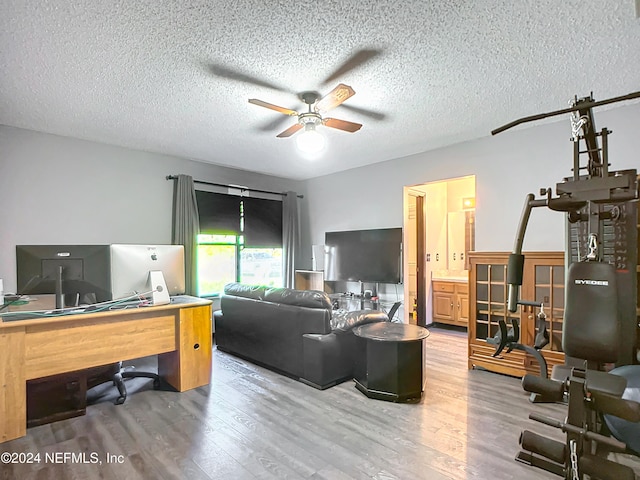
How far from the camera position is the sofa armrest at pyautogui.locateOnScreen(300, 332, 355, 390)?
3.06 metres

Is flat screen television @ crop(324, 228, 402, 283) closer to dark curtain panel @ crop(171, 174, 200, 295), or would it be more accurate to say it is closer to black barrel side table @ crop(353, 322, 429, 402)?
black barrel side table @ crop(353, 322, 429, 402)

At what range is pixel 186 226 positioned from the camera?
4789mm

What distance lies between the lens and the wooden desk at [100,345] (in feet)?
7.74

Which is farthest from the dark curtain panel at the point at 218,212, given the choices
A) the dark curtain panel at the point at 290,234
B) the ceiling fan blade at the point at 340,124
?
the ceiling fan blade at the point at 340,124

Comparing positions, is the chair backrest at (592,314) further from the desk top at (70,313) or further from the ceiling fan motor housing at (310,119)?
the desk top at (70,313)

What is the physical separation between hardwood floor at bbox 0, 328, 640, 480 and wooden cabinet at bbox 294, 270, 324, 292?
274cm

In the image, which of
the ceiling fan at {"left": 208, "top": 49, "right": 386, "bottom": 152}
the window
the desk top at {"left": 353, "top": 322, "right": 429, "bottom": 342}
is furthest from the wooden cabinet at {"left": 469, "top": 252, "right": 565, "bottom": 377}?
the window

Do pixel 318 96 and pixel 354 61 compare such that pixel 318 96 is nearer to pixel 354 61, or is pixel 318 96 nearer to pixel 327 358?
pixel 354 61

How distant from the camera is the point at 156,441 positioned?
2258 millimetres

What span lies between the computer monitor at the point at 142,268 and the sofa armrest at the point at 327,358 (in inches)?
54.7

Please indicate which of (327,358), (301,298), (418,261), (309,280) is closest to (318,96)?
(301,298)

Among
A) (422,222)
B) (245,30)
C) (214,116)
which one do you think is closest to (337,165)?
(422,222)

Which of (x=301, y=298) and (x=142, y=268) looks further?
(x=301, y=298)

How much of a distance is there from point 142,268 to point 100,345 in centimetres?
70
